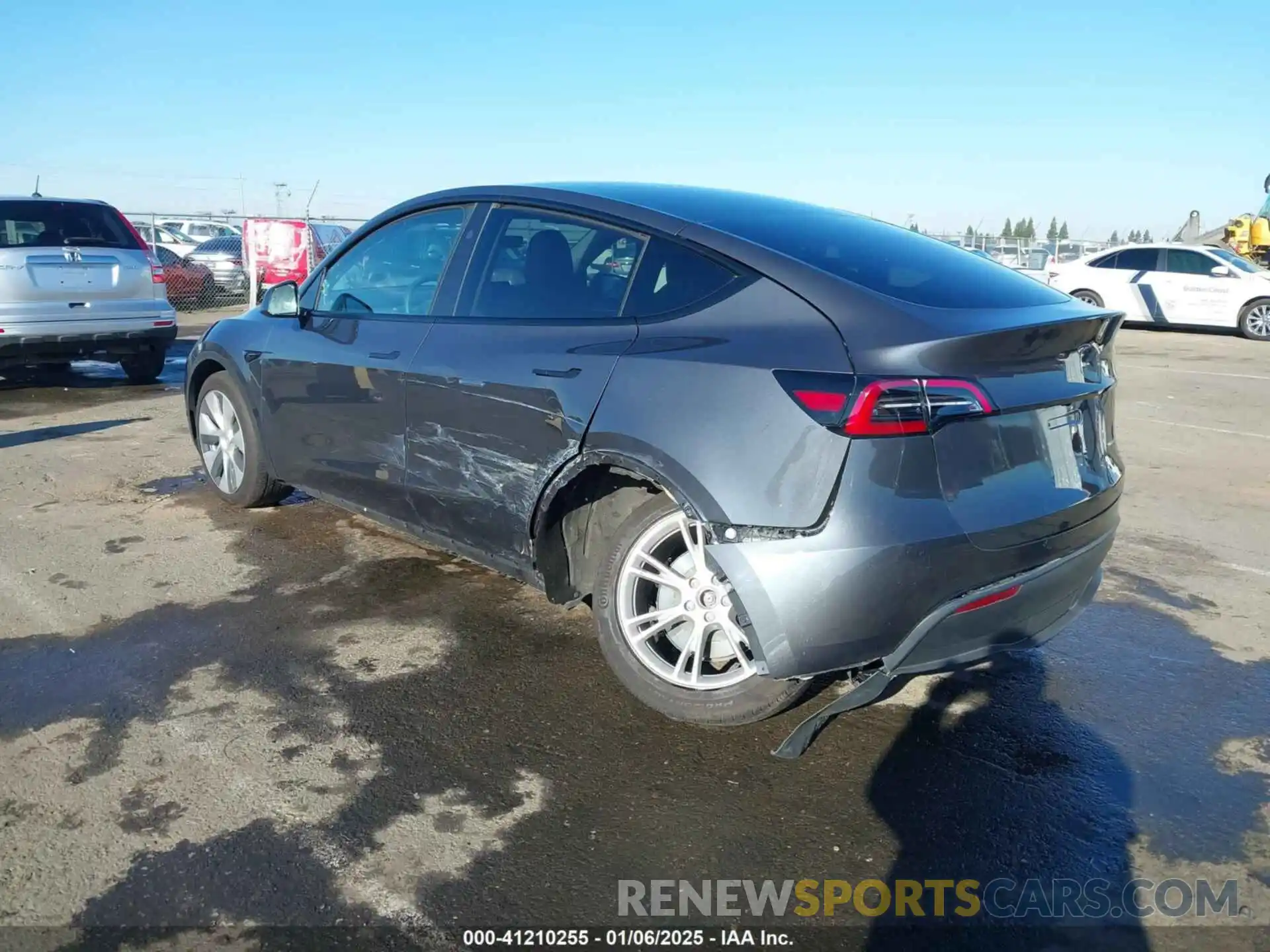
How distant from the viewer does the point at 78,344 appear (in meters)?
8.64

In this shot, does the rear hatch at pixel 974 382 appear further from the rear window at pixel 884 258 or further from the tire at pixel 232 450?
the tire at pixel 232 450

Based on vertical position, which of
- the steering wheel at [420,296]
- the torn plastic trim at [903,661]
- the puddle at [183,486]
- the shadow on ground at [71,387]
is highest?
the steering wheel at [420,296]

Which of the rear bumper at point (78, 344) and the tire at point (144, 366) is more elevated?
the rear bumper at point (78, 344)

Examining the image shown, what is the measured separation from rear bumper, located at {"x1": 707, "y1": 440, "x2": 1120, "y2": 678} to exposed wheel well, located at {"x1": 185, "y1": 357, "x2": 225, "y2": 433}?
3.63m

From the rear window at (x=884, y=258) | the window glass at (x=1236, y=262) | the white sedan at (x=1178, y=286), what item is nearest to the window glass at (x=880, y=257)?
the rear window at (x=884, y=258)

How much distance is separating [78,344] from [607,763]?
755 centimetres

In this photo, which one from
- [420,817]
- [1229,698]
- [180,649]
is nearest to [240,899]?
[420,817]

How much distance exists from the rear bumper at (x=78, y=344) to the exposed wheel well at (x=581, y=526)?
6837 millimetres

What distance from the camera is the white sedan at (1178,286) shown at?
1762cm

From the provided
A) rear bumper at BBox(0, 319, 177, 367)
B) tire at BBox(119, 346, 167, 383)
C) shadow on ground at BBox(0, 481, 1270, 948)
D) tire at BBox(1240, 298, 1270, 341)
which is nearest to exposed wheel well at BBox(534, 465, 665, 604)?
shadow on ground at BBox(0, 481, 1270, 948)

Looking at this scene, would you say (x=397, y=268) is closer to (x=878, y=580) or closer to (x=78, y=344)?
(x=878, y=580)

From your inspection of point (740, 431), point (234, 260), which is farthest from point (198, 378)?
point (234, 260)

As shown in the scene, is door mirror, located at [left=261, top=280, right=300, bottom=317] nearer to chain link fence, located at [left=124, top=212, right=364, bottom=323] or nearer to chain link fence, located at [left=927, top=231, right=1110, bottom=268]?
chain link fence, located at [left=124, top=212, right=364, bottom=323]

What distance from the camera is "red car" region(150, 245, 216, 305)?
18109 millimetres
